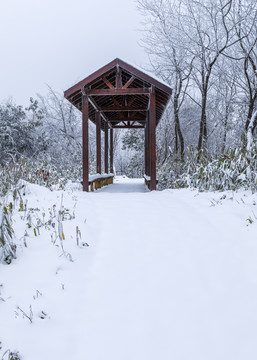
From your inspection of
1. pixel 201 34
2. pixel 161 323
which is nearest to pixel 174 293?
pixel 161 323

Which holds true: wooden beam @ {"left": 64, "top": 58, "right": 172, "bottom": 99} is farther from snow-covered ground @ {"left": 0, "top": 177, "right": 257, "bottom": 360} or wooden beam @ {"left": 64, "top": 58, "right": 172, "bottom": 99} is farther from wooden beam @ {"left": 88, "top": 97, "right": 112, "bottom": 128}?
snow-covered ground @ {"left": 0, "top": 177, "right": 257, "bottom": 360}

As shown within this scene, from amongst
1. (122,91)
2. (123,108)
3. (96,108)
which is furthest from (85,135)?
(123,108)

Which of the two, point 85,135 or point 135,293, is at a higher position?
point 85,135

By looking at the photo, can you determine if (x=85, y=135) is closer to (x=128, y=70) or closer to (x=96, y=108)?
(x=128, y=70)

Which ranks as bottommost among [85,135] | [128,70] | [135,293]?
[135,293]

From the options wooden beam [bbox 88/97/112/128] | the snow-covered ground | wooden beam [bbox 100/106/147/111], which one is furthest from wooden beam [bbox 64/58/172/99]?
the snow-covered ground

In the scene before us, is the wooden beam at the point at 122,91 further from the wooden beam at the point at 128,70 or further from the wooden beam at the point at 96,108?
the wooden beam at the point at 96,108

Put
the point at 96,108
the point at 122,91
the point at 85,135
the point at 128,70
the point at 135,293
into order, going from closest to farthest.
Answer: the point at 135,293
the point at 128,70
the point at 122,91
the point at 85,135
the point at 96,108

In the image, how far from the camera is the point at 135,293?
6.79ft

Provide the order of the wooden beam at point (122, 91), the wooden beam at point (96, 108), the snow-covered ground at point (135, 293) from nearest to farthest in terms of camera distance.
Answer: the snow-covered ground at point (135, 293) < the wooden beam at point (122, 91) < the wooden beam at point (96, 108)

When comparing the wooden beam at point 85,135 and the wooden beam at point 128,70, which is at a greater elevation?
the wooden beam at point 128,70

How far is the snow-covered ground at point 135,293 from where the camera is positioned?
1.61 meters

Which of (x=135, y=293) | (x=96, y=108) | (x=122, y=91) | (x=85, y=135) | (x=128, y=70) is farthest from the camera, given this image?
(x=96, y=108)

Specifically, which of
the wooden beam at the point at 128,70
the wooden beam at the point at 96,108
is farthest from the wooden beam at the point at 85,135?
the wooden beam at the point at 96,108
